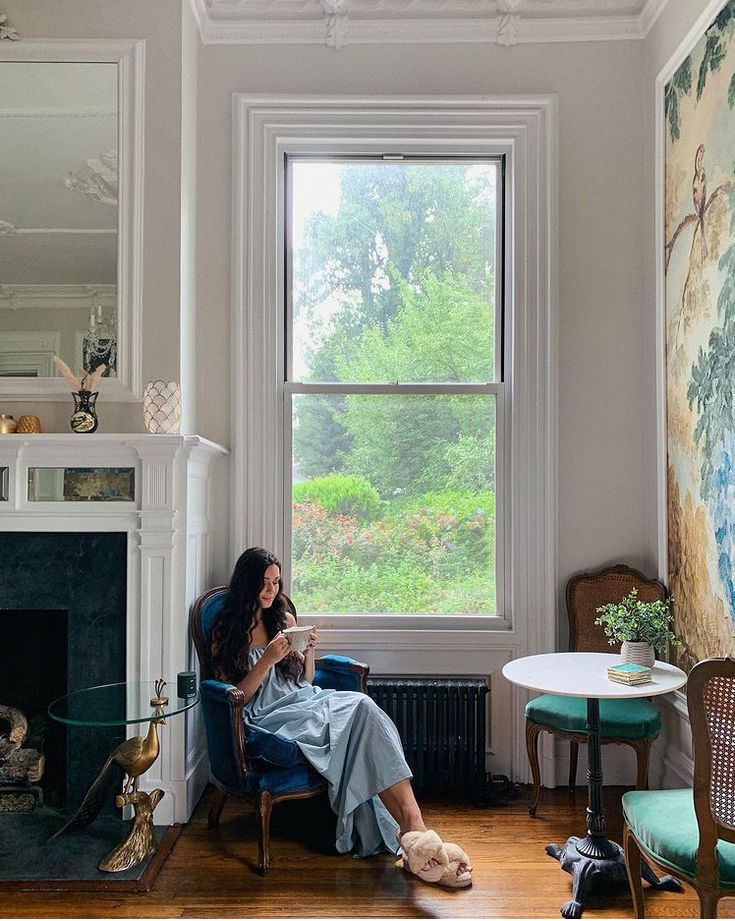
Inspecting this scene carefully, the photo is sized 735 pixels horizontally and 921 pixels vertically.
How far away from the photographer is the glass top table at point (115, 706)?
262 centimetres

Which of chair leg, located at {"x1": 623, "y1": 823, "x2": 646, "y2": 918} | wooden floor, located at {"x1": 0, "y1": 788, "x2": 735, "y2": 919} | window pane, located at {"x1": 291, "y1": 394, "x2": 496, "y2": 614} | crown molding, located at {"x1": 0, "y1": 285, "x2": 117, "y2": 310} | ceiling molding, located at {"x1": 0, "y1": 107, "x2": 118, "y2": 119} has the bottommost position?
wooden floor, located at {"x1": 0, "y1": 788, "x2": 735, "y2": 919}

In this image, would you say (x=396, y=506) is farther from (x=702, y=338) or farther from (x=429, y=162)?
(x=429, y=162)

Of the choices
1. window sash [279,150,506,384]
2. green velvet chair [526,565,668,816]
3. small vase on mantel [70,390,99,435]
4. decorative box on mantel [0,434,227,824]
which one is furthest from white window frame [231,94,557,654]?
small vase on mantel [70,390,99,435]

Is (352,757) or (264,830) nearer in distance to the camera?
(264,830)

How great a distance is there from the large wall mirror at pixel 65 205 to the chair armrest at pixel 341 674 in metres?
1.45

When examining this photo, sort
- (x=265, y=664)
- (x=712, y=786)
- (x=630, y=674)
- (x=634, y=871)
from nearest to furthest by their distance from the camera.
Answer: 1. (x=712, y=786)
2. (x=634, y=871)
3. (x=630, y=674)
4. (x=265, y=664)

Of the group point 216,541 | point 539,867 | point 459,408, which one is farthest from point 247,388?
point 539,867

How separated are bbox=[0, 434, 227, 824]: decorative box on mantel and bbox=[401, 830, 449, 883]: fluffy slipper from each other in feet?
3.28

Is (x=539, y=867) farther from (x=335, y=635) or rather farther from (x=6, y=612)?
(x=6, y=612)

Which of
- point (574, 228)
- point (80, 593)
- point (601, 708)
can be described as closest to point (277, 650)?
point (80, 593)

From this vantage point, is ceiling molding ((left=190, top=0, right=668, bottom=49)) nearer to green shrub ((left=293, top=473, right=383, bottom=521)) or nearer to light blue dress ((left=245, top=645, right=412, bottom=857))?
green shrub ((left=293, top=473, right=383, bottom=521))

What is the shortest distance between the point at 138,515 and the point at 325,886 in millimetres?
1535

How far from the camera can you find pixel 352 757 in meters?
2.96

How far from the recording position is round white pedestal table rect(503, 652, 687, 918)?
2.63 meters
